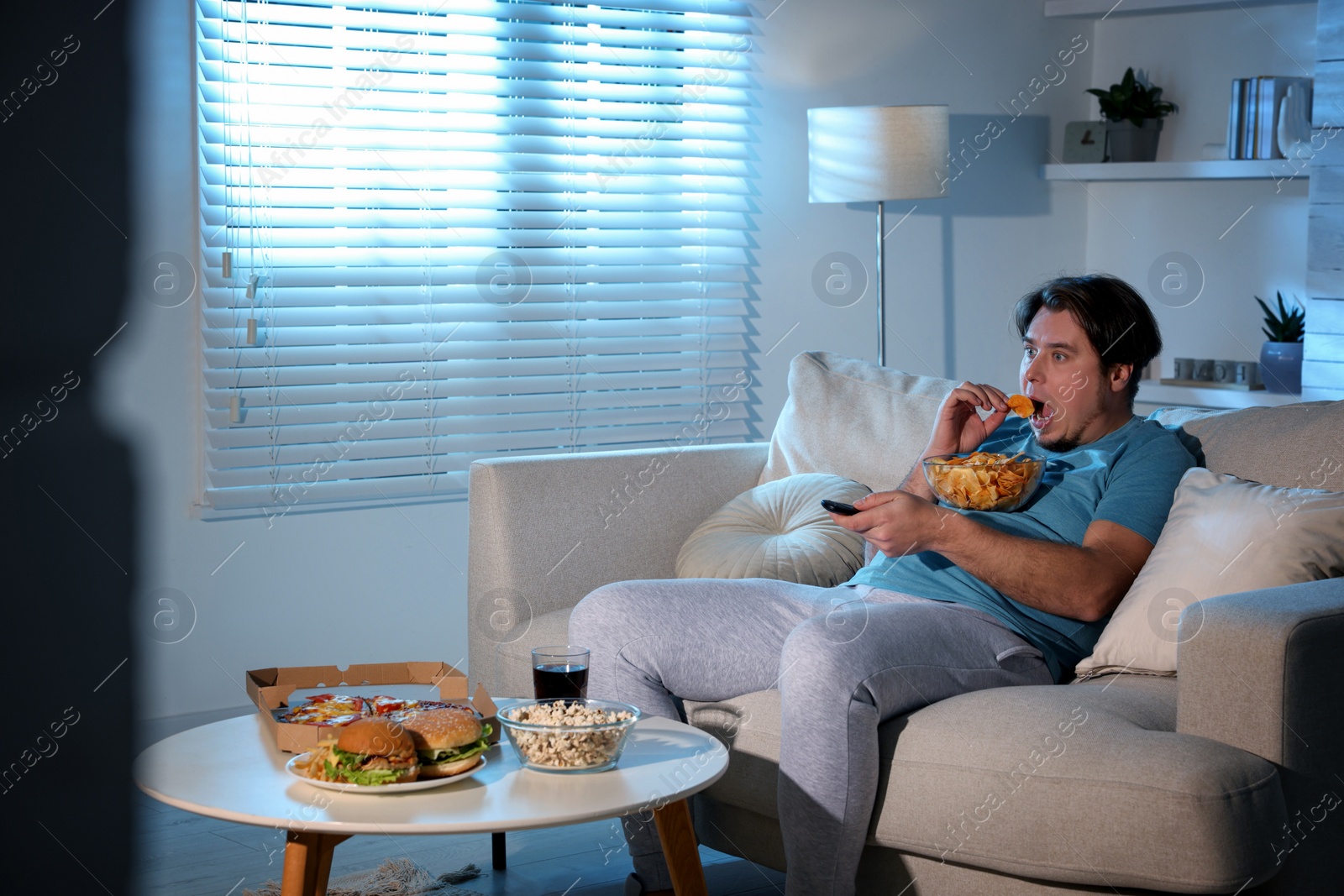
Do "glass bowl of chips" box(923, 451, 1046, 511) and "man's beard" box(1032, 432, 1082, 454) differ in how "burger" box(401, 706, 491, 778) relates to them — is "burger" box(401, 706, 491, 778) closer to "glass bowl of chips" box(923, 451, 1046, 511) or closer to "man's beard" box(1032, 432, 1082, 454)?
"glass bowl of chips" box(923, 451, 1046, 511)

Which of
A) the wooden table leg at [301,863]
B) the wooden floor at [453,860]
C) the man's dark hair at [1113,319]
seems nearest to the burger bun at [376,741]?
the wooden table leg at [301,863]

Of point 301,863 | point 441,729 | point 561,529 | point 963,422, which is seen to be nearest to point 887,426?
point 963,422

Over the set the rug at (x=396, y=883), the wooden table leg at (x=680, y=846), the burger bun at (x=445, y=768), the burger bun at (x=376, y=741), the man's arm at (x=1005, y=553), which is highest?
the man's arm at (x=1005, y=553)

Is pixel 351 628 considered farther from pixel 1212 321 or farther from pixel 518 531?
pixel 1212 321

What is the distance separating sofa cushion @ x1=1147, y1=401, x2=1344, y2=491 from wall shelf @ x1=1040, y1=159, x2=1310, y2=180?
71.8 inches

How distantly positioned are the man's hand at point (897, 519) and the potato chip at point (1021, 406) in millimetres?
282

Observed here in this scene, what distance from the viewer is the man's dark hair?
6.61 ft

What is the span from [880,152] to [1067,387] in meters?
1.51

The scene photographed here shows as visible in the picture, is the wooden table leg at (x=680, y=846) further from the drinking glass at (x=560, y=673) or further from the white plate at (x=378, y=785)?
the white plate at (x=378, y=785)

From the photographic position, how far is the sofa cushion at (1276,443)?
74.2 inches

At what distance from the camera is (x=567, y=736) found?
1400mm

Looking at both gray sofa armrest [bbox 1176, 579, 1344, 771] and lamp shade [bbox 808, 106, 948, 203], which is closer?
gray sofa armrest [bbox 1176, 579, 1344, 771]

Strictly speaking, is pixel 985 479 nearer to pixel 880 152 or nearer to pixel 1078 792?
pixel 1078 792

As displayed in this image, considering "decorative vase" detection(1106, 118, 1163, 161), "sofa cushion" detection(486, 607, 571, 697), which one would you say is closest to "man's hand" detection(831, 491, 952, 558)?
"sofa cushion" detection(486, 607, 571, 697)
